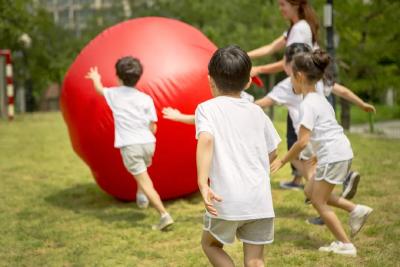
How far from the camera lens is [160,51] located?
585 cm

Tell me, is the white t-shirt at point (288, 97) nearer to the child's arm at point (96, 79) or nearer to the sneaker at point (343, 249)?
the sneaker at point (343, 249)

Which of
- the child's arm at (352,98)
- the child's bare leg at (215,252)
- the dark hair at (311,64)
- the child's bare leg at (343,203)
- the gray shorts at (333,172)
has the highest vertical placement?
the dark hair at (311,64)

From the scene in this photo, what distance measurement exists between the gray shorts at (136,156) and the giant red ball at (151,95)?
1.12 feet

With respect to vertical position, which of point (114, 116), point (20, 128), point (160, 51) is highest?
point (160, 51)

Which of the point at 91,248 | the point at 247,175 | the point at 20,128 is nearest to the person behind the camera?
the point at 247,175

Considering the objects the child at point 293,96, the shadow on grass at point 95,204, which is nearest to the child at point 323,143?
the child at point 293,96

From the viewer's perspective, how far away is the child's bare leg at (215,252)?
Answer: 313 cm

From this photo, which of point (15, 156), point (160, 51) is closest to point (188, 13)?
point (15, 156)

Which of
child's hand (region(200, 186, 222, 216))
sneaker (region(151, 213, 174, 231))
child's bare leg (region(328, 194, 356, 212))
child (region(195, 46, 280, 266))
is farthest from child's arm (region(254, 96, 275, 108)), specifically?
child's hand (region(200, 186, 222, 216))

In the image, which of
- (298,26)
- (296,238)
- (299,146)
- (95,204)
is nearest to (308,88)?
Result: (299,146)

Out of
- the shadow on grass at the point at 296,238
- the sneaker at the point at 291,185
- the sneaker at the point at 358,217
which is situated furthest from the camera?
the sneaker at the point at 291,185

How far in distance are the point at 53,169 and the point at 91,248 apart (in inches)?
166

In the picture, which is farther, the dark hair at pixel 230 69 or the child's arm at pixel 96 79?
the child's arm at pixel 96 79

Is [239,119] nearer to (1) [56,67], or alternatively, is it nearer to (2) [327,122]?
(2) [327,122]
